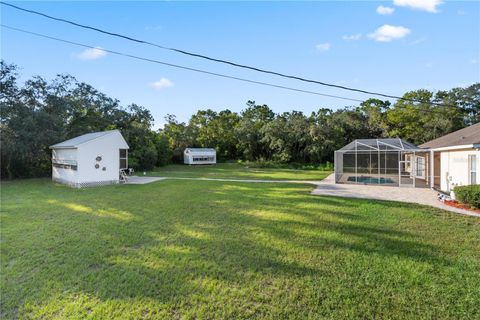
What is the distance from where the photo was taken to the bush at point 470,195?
6910mm

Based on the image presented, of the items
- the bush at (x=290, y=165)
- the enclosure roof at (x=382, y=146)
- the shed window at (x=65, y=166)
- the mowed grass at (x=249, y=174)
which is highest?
the enclosure roof at (x=382, y=146)

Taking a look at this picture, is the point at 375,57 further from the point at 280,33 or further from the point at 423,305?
the point at 423,305

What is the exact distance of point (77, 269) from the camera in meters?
3.49

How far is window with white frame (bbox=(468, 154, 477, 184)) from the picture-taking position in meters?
8.39

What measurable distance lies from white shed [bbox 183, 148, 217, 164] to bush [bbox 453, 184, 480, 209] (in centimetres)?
2559

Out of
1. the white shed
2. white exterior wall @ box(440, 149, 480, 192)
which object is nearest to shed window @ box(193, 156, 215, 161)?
the white shed

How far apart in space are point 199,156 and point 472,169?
25.6 metres

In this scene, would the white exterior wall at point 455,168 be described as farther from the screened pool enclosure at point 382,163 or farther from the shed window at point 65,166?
the shed window at point 65,166

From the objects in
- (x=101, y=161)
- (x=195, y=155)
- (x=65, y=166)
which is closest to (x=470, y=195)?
(x=101, y=161)

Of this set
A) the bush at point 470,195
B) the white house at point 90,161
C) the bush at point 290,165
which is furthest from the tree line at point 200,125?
the bush at point 470,195

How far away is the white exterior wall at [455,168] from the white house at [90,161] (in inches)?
619

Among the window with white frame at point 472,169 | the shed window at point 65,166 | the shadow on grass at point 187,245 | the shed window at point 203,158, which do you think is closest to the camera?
the shadow on grass at point 187,245

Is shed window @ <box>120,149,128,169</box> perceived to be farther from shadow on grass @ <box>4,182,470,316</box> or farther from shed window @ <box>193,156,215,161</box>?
shed window @ <box>193,156,215,161</box>

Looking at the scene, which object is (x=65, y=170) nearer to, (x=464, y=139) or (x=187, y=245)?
(x=187, y=245)
